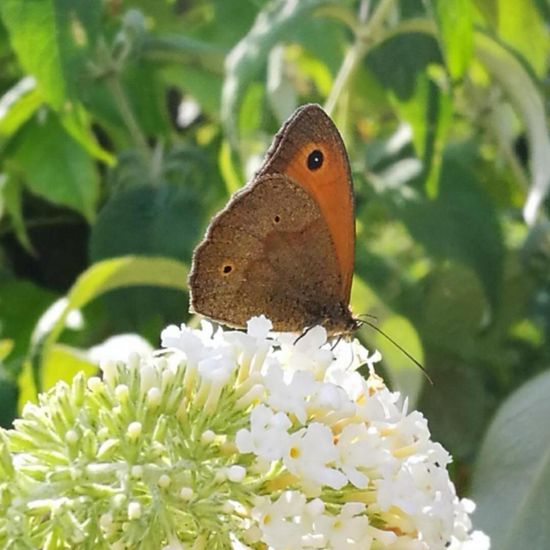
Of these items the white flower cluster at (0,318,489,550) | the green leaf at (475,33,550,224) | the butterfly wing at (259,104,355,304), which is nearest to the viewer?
the white flower cluster at (0,318,489,550)

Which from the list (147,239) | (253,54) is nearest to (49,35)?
(253,54)

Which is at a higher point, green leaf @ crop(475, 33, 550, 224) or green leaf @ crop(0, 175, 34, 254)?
green leaf @ crop(475, 33, 550, 224)


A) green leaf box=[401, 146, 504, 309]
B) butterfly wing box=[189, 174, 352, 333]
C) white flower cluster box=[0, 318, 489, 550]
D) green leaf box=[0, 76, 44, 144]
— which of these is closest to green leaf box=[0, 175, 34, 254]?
green leaf box=[0, 76, 44, 144]

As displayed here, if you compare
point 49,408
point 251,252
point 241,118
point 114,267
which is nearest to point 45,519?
point 49,408

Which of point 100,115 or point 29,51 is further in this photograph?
point 100,115

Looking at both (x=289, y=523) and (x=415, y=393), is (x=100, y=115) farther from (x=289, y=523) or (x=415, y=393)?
(x=289, y=523)

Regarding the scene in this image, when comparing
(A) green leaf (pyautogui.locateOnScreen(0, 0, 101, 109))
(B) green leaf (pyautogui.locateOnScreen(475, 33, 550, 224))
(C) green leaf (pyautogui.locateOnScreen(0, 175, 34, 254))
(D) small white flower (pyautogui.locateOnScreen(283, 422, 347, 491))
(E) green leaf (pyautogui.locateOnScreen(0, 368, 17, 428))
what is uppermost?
(B) green leaf (pyautogui.locateOnScreen(475, 33, 550, 224))

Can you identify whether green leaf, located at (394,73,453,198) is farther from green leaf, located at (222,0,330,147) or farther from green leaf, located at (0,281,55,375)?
green leaf, located at (0,281,55,375)
